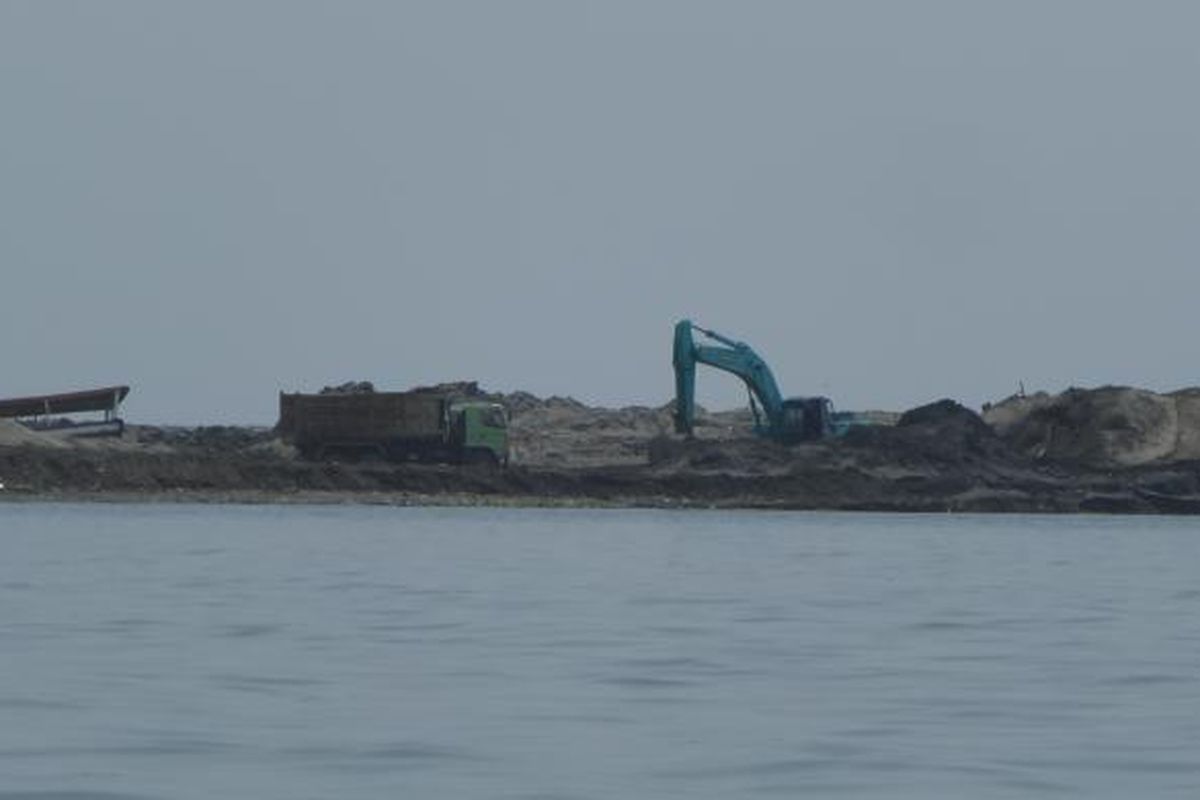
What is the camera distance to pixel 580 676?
74.2 ft

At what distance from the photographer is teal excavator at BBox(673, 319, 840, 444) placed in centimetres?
7938

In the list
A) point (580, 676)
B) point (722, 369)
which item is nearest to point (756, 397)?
point (722, 369)

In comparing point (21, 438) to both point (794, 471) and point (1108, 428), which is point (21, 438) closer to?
point (794, 471)

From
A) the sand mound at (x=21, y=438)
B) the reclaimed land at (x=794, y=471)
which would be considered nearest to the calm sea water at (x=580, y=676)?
the reclaimed land at (x=794, y=471)

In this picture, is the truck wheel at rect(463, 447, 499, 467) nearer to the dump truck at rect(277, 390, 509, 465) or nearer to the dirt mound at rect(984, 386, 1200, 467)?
the dump truck at rect(277, 390, 509, 465)

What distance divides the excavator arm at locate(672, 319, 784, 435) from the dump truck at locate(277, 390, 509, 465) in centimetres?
577

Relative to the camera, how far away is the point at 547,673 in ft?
74.9

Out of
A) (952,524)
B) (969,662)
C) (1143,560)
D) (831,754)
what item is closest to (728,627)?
(969,662)

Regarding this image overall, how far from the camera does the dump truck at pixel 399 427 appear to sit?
75.1 m

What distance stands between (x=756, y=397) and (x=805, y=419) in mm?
2235

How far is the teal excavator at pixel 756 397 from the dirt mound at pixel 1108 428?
5.00 metres

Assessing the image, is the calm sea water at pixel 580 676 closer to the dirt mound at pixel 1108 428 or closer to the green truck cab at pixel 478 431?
the green truck cab at pixel 478 431

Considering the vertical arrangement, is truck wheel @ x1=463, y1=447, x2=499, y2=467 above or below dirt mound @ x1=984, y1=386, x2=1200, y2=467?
below

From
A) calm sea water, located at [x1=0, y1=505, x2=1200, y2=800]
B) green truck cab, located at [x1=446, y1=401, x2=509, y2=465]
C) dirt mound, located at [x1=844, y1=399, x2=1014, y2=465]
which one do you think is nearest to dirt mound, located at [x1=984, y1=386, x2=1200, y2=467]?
dirt mound, located at [x1=844, y1=399, x2=1014, y2=465]
